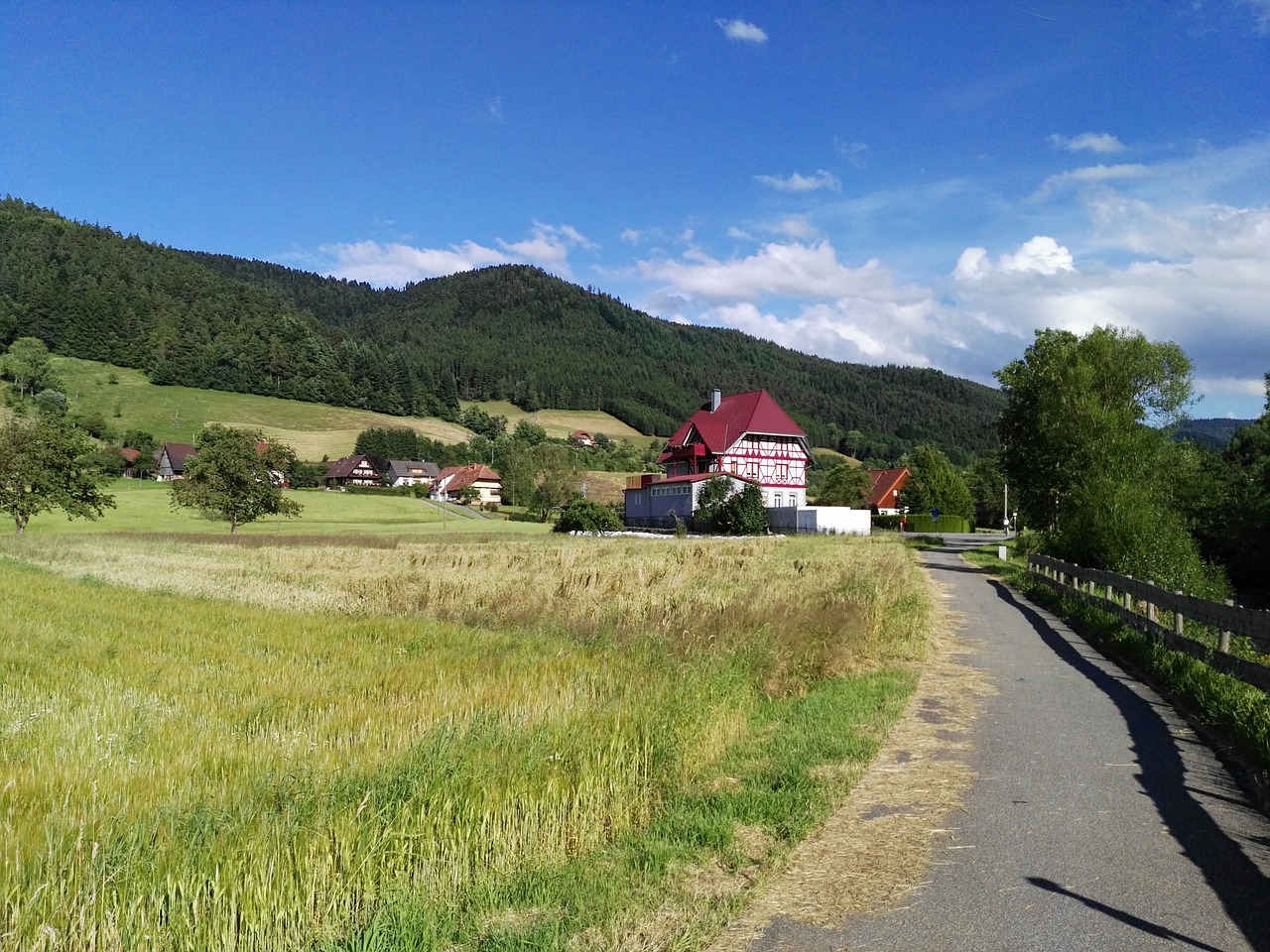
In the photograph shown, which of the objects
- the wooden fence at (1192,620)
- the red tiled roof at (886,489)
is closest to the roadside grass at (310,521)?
the wooden fence at (1192,620)

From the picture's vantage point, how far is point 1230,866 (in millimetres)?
5496

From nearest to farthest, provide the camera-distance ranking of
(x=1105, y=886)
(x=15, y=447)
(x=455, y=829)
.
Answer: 1. (x=1105, y=886)
2. (x=455, y=829)
3. (x=15, y=447)

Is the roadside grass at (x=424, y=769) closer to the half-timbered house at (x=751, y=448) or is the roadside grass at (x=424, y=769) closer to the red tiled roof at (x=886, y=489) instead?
the half-timbered house at (x=751, y=448)

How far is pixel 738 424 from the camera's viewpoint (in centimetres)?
8012

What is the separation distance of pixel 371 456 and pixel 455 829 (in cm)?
12608

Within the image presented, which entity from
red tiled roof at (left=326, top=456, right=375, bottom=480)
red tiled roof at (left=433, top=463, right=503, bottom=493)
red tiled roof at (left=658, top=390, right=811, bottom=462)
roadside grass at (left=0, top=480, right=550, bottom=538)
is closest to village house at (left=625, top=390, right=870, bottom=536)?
red tiled roof at (left=658, top=390, right=811, bottom=462)

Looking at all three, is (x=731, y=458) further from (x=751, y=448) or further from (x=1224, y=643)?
(x=1224, y=643)

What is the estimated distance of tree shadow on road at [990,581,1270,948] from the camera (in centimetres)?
491

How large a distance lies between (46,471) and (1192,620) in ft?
186

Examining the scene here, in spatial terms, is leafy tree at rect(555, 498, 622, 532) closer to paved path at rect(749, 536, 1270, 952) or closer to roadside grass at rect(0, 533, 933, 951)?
roadside grass at rect(0, 533, 933, 951)

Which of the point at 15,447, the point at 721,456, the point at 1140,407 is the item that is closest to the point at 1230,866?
the point at 1140,407

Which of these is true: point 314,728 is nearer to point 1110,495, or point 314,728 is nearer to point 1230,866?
point 1230,866

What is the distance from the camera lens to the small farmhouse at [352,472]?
116 meters

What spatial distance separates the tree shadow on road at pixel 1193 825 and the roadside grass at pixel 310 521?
158 ft
